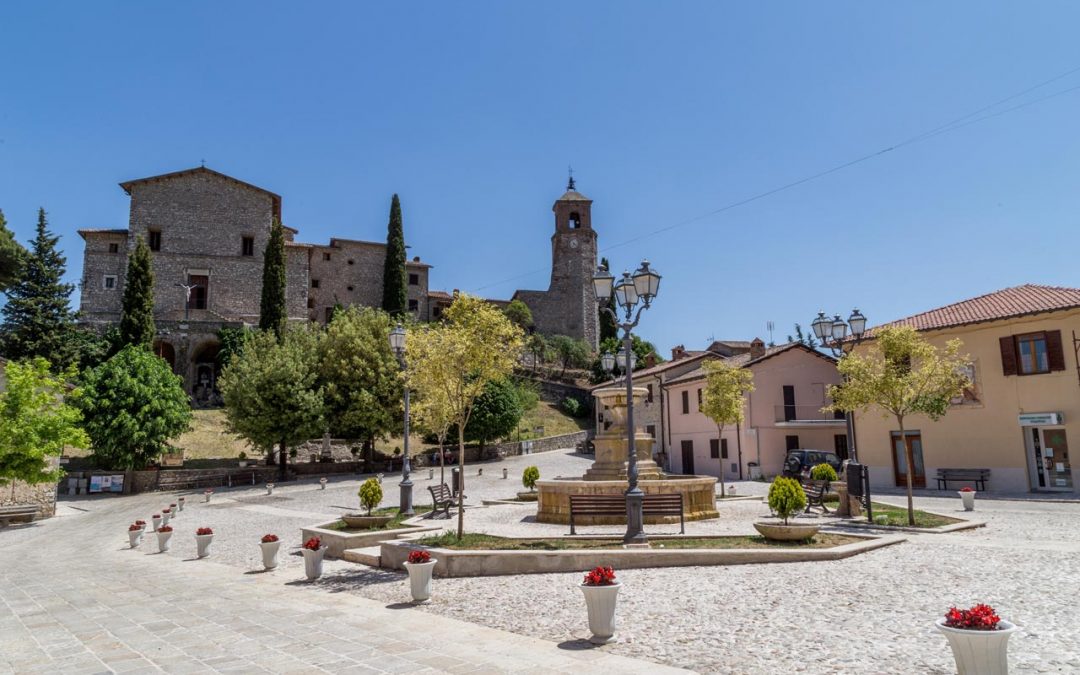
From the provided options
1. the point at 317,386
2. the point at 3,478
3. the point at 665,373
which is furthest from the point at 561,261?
the point at 3,478

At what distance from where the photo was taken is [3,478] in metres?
19.7

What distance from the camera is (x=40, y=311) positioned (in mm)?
42031

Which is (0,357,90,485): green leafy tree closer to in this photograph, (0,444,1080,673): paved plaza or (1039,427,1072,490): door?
(0,444,1080,673): paved plaza

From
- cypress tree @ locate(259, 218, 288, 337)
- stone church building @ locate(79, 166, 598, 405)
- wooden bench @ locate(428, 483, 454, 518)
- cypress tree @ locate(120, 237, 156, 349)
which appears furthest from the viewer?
stone church building @ locate(79, 166, 598, 405)

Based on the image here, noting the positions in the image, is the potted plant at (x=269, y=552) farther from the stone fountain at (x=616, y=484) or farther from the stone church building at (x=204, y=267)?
the stone church building at (x=204, y=267)

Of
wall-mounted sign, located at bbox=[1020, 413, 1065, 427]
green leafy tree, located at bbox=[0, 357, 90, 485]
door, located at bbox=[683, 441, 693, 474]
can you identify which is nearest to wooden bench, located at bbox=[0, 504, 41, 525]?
green leafy tree, located at bbox=[0, 357, 90, 485]

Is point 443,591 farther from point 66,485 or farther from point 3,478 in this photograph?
point 66,485

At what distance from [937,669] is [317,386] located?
33.0 metres

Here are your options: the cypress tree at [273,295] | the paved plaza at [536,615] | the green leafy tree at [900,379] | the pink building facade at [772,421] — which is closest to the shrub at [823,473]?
the green leafy tree at [900,379]

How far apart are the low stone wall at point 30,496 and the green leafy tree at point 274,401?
879cm

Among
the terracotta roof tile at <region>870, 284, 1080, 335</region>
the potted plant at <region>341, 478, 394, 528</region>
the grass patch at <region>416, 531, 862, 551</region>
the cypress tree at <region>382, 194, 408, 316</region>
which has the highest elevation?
the cypress tree at <region>382, 194, 408, 316</region>

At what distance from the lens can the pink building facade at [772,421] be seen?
3225 centimetres

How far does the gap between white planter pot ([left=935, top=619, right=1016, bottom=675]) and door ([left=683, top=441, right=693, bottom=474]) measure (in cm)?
3264

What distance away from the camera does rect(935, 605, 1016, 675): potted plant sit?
4.18m
